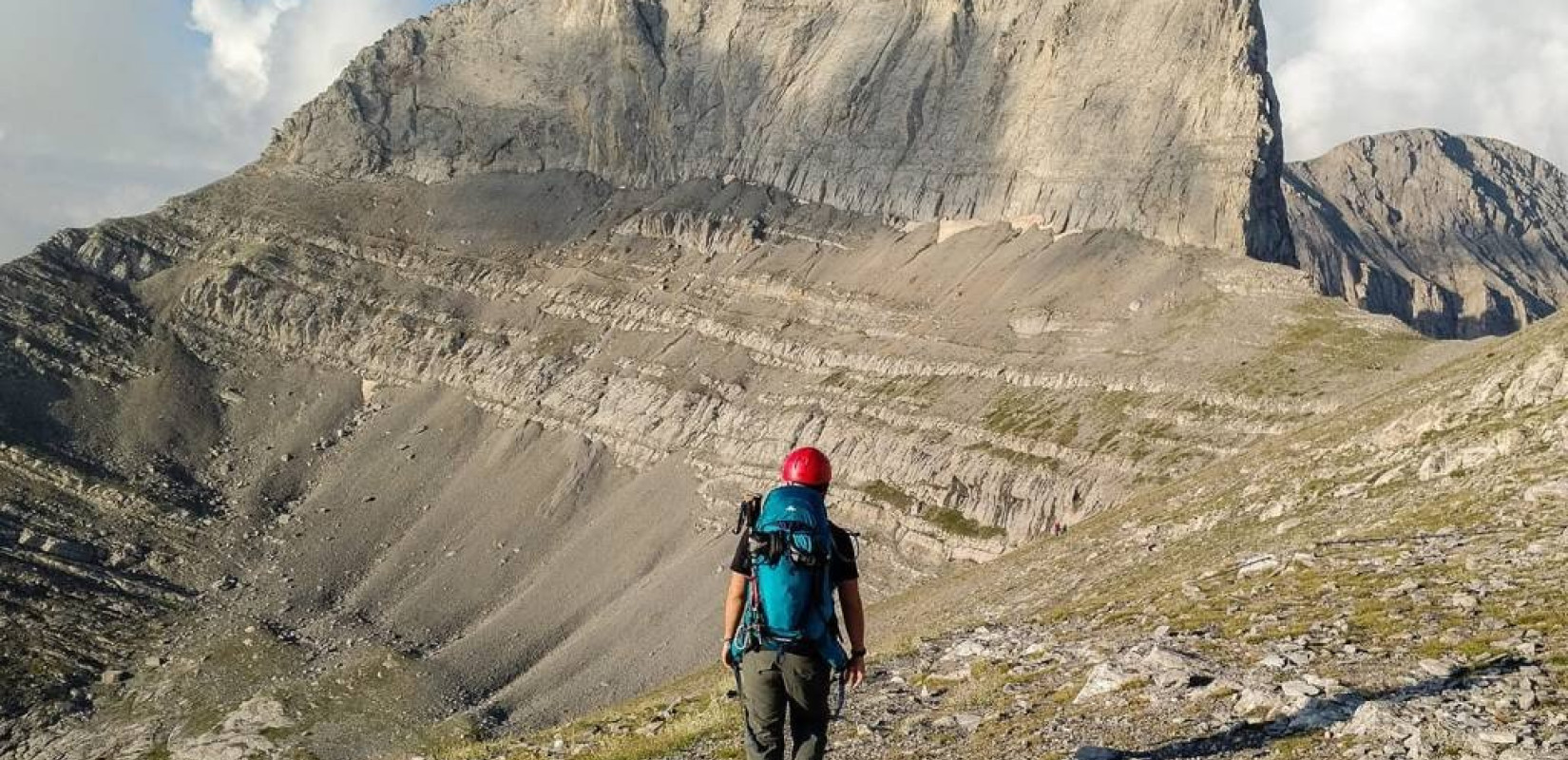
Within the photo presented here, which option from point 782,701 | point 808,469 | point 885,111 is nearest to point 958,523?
point 782,701

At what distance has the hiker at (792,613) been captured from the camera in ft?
44.6

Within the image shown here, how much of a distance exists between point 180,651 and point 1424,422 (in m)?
107

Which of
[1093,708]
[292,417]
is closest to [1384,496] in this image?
[1093,708]

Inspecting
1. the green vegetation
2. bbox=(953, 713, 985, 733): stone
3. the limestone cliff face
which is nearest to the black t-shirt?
bbox=(953, 713, 985, 733): stone

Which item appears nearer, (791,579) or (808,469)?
(791,579)

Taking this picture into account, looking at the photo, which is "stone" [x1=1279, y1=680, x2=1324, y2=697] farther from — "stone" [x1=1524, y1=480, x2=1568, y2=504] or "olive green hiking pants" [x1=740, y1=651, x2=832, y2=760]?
"stone" [x1=1524, y1=480, x2=1568, y2=504]

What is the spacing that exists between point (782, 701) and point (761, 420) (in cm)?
11211

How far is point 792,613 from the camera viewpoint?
13602 millimetres

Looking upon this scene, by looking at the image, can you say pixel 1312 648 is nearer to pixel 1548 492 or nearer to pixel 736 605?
pixel 736 605

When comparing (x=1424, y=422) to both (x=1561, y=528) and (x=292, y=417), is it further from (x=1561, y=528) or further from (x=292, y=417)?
(x=292, y=417)

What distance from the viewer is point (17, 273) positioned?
6107 inches

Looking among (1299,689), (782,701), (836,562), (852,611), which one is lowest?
(1299,689)

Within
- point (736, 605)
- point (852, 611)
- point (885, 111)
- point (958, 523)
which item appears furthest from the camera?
point (885, 111)

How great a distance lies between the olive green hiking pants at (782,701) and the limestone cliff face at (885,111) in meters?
128
